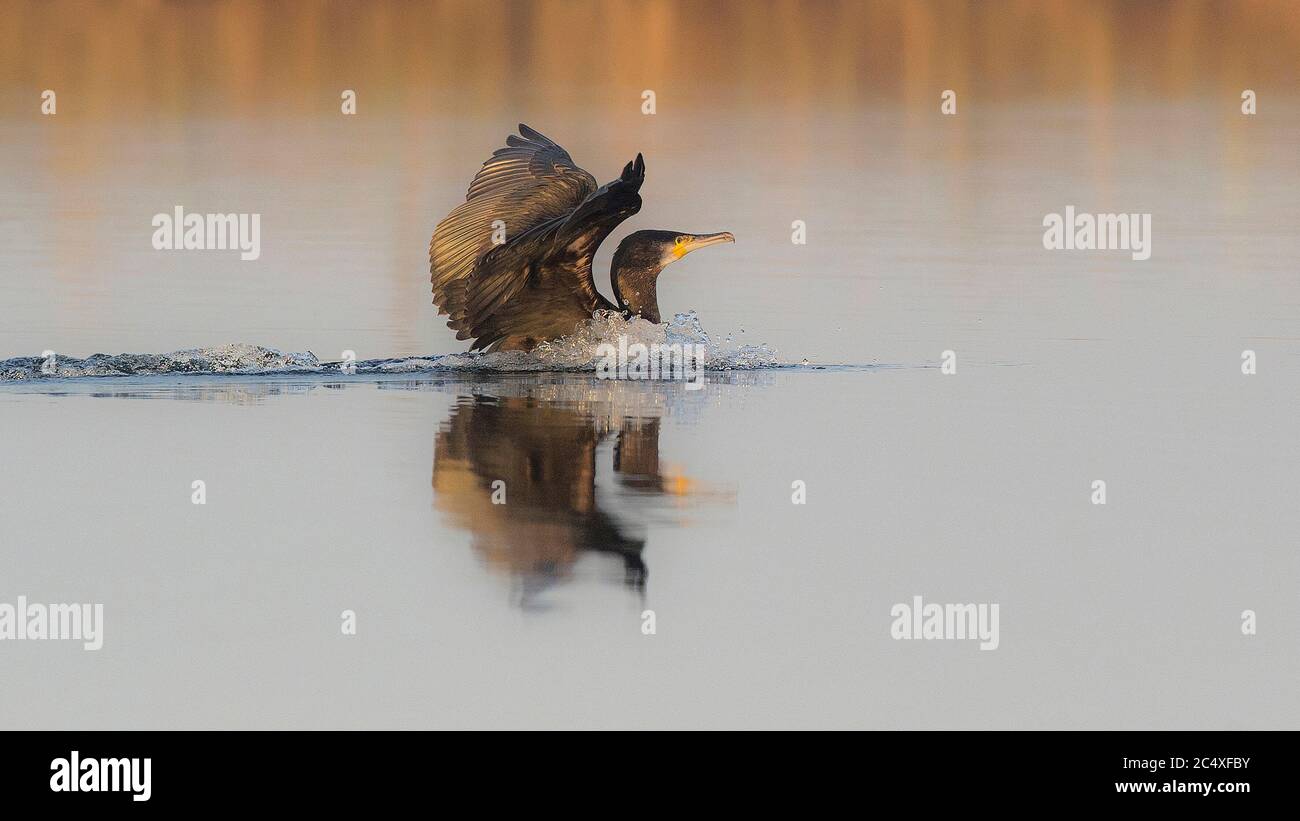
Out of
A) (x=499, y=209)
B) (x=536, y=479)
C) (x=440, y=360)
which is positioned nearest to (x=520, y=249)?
(x=440, y=360)

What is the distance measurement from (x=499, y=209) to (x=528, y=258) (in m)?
1.26

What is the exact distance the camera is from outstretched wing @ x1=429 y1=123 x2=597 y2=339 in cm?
1462

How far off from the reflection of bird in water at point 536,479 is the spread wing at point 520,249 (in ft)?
3.39

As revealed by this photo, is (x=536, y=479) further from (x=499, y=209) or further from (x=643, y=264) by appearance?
(x=499, y=209)

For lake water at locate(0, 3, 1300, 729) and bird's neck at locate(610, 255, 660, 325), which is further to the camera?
bird's neck at locate(610, 255, 660, 325)

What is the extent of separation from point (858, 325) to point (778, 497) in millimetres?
6034

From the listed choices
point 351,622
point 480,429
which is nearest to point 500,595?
point 351,622

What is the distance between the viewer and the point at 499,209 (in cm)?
1491

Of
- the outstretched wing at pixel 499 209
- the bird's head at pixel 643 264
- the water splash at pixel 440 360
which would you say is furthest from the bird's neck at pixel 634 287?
the outstretched wing at pixel 499 209

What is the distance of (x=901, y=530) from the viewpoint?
9.68 meters

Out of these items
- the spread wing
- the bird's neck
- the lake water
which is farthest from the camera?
the bird's neck

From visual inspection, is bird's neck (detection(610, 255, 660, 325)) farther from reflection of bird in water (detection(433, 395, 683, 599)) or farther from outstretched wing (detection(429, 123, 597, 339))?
reflection of bird in water (detection(433, 395, 683, 599))

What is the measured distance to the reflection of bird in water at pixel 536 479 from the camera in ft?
29.7

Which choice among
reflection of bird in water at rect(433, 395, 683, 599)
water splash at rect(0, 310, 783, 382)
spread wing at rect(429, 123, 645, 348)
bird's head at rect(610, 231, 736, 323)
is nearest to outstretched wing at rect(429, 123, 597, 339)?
spread wing at rect(429, 123, 645, 348)
